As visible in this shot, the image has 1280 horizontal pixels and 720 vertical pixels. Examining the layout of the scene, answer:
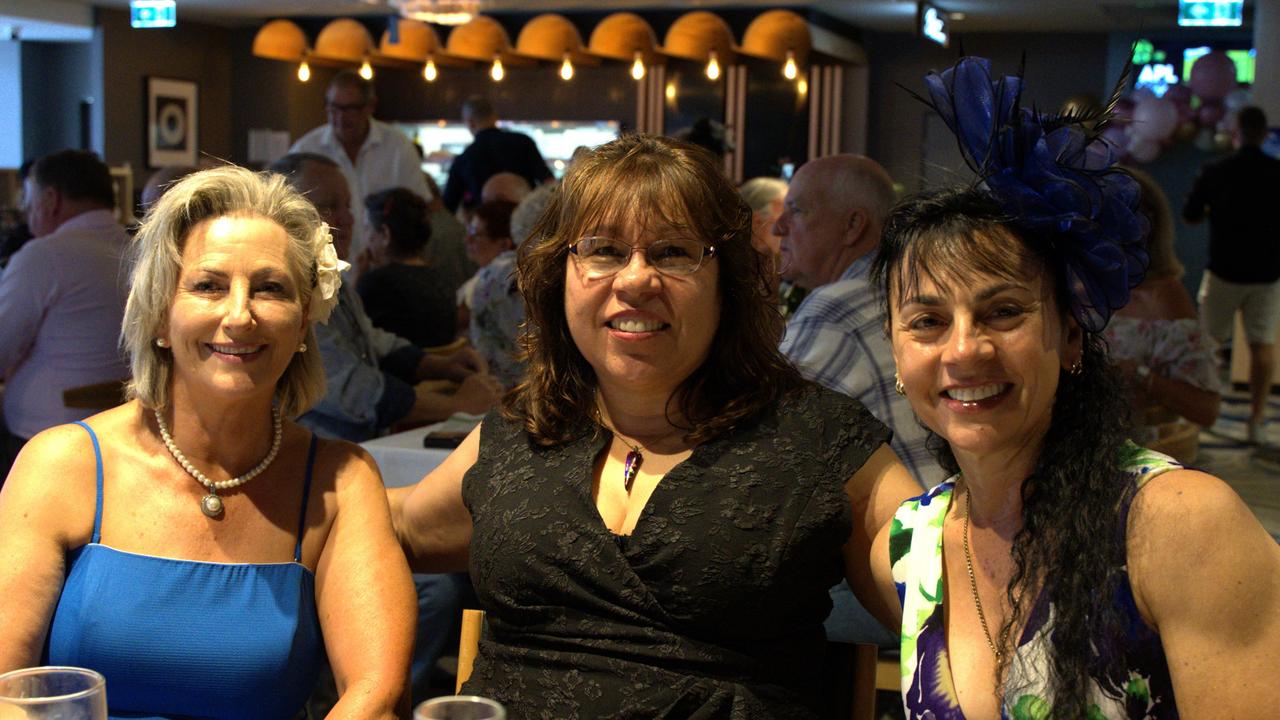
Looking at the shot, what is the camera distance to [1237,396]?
35.5 ft

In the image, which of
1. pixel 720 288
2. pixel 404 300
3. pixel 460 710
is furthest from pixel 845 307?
pixel 404 300

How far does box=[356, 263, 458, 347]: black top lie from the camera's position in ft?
16.5

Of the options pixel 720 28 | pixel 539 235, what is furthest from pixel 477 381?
pixel 720 28

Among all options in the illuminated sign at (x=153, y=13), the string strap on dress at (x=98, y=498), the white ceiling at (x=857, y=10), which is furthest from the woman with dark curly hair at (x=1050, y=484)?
the white ceiling at (x=857, y=10)

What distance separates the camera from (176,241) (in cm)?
199

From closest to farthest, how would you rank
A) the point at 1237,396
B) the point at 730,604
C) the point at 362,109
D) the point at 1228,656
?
1. the point at 1228,656
2. the point at 730,604
3. the point at 362,109
4. the point at 1237,396

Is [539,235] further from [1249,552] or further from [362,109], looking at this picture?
[362,109]

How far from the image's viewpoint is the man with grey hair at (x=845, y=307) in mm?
2803

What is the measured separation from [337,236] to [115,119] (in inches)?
411

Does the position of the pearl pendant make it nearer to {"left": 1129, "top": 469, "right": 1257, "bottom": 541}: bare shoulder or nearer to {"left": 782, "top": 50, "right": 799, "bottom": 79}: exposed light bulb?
{"left": 1129, "top": 469, "right": 1257, "bottom": 541}: bare shoulder

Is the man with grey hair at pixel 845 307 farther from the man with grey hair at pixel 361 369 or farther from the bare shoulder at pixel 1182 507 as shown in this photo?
the man with grey hair at pixel 361 369

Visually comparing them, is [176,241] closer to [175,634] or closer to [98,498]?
[98,498]

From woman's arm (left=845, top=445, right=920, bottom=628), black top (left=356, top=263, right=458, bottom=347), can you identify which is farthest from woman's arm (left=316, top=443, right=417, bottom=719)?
black top (left=356, top=263, right=458, bottom=347)

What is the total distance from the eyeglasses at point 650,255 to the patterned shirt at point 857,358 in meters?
0.92
